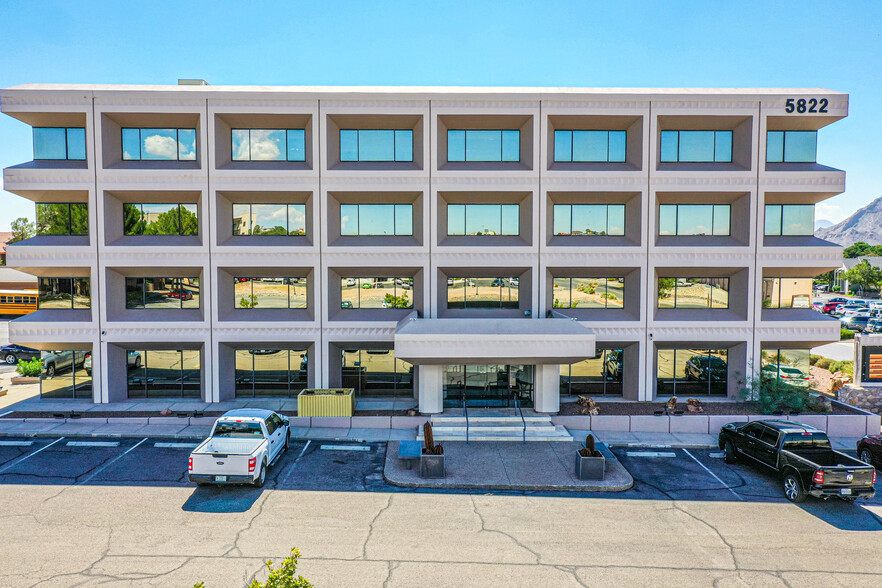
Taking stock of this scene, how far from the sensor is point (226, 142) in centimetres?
2431

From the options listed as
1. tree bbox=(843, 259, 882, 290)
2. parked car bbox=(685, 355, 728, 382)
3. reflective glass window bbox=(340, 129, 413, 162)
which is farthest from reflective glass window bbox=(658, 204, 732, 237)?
tree bbox=(843, 259, 882, 290)

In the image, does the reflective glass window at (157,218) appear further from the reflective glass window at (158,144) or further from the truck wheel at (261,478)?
the truck wheel at (261,478)

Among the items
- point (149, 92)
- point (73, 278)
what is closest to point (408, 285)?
point (149, 92)

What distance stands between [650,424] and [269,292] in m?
18.7

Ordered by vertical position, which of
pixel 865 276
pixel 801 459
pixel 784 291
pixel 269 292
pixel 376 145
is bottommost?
pixel 801 459

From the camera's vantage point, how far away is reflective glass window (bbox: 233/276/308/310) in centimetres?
2498

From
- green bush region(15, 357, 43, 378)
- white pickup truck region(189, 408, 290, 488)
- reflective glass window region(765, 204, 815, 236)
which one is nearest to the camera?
white pickup truck region(189, 408, 290, 488)

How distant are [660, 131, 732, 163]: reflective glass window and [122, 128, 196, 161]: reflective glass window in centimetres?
2338

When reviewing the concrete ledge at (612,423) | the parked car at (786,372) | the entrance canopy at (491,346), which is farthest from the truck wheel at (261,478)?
the parked car at (786,372)

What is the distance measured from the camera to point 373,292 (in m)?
25.1

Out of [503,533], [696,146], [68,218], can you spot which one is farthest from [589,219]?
[68,218]

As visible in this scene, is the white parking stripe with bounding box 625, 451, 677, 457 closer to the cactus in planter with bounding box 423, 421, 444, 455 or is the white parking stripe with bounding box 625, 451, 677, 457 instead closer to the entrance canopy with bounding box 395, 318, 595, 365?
the entrance canopy with bounding box 395, 318, 595, 365

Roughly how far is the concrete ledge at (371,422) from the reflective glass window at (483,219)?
32.2 feet

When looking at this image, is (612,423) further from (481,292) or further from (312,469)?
(312,469)
